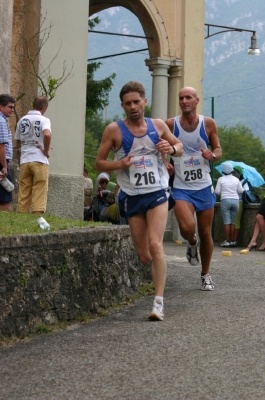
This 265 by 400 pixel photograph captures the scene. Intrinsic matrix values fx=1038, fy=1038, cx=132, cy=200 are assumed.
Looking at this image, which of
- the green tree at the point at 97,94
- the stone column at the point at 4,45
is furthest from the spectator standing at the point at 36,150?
the green tree at the point at 97,94

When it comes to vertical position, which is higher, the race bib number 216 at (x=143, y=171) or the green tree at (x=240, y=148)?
the green tree at (x=240, y=148)

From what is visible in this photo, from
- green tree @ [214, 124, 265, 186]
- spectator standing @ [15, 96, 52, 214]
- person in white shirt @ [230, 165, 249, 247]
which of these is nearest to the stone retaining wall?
spectator standing @ [15, 96, 52, 214]

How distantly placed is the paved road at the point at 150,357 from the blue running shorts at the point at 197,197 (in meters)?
1.34

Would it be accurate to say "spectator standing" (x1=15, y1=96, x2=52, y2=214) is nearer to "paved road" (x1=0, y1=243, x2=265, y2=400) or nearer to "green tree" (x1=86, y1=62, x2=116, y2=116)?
"paved road" (x1=0, y1=243, x2=265, y2=400)

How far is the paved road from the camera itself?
212 inches

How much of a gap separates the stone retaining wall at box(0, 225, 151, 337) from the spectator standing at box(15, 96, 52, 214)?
3.60 metres

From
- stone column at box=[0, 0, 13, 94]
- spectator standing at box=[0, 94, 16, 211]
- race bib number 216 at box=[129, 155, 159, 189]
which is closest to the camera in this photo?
race bib number 216 at box=[129, 155, 159, 189]

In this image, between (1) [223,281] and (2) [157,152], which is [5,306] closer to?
(2) [157,152]

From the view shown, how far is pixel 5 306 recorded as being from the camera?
7004mm

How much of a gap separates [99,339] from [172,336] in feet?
1.67

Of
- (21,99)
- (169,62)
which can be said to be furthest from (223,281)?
(169,62)

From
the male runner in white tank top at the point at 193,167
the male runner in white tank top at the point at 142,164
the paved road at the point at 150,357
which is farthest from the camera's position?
the male runner in white tank top at the point at 193,167

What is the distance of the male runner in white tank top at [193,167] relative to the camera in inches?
408

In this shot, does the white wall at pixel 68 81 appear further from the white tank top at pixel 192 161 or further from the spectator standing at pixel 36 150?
the white tank top at pixel 192 161
